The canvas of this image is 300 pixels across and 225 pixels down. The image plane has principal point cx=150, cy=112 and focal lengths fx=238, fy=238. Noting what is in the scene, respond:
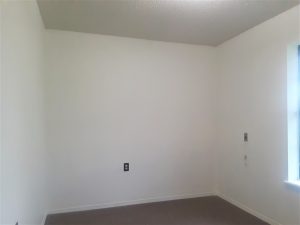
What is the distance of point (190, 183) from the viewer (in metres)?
3.74

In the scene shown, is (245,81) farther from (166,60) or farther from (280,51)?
(166,60)

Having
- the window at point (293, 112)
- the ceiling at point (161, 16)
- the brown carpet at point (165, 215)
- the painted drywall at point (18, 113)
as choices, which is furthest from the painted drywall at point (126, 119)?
the window at point (293, 112)

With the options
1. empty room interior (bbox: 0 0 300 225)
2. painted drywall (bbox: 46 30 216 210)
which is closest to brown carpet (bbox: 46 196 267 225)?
empty room interior (bbox: 0 0 300 225)

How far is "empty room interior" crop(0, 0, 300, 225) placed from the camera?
2.56 metres

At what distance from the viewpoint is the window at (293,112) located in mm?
2605

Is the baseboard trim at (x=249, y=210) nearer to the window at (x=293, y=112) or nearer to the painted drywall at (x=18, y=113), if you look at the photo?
the window at (x=293, y=112)

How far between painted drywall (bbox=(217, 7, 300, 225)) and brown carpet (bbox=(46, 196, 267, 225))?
0.28 m

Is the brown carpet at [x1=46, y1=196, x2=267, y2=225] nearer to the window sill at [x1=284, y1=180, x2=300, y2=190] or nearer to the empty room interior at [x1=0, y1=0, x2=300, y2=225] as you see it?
the empty room interior at [x1=0, y1=0, x2=300, y2=225]

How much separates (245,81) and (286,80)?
63 centimetres

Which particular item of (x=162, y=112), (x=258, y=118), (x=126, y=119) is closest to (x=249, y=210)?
(x=258, y=118)

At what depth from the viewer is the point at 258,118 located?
298cm

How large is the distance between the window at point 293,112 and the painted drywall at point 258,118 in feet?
0.16

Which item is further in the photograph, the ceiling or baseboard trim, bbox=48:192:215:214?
baseboard trim, bbox=48:192:215:214

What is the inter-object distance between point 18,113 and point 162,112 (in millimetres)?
2220
